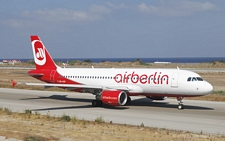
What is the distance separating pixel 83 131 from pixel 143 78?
12.4 meters

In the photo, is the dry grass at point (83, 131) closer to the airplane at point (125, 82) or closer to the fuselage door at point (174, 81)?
the airplane at point (125, 82)

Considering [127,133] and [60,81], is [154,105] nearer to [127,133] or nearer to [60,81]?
[60,81]

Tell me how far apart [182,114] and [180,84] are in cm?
315

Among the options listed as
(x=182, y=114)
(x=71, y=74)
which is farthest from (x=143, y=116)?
(x=71, y=74)

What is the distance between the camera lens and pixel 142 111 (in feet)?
91.7

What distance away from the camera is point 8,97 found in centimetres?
3869

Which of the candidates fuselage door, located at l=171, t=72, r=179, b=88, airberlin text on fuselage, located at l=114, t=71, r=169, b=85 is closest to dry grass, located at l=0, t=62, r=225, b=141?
fuselage door, located at l=171, t=72, r=179, b=88
